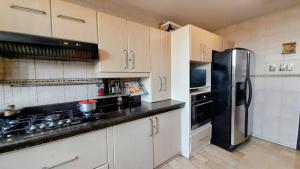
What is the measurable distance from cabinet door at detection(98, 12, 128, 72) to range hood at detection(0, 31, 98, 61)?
0.13 meters

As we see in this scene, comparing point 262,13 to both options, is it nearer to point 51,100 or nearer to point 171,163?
point 171,163

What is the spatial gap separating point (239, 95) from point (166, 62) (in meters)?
1.27

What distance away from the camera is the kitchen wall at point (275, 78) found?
2066 mm

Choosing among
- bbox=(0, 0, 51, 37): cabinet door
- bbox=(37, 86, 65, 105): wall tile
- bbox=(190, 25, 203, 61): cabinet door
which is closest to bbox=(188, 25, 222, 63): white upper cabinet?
bbox=(190, 25, 203, 61): cabinet door

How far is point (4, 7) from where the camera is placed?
1001 millimetres

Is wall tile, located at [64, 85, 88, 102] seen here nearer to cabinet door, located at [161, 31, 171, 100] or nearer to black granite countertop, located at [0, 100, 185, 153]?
black granite countertop, located at [0, 100, 185, 153]

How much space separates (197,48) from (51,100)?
200 cm

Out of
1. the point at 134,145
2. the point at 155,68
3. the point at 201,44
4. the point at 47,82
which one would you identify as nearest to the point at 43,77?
the point at 47,82

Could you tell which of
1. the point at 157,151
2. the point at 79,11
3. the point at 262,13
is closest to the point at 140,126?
the point at 157,151

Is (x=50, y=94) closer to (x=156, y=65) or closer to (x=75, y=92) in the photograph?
(x=75, y=92)

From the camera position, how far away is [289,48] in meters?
2.09

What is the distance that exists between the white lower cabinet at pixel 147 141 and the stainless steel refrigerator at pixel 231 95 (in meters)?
0.76

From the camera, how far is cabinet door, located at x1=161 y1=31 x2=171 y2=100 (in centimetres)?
200

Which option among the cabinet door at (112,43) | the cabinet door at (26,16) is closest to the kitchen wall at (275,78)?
the cabinet door at (112,43)
